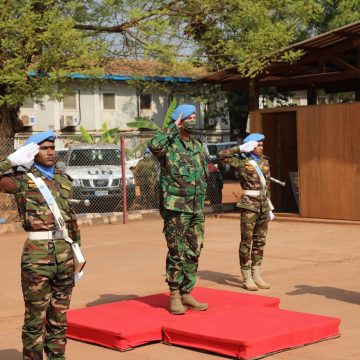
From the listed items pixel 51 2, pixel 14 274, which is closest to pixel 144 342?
pixel 14 274

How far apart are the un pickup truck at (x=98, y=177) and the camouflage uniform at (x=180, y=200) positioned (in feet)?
39.3

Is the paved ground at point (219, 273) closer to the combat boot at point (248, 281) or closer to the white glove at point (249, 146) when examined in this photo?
the combat boot at point (248, 281)

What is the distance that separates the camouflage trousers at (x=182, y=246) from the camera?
26.7 ft

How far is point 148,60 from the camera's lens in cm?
2061

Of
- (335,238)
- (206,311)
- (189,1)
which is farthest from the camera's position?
(189,1)

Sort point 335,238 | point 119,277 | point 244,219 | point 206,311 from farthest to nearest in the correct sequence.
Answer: point 335,238 < point 119,277 < point 244,219 < point 206,311

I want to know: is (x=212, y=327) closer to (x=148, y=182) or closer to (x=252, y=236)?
(x=252, y=236)

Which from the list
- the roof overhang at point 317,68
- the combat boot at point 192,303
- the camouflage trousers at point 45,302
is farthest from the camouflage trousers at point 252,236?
the roof overhang at point 317,68

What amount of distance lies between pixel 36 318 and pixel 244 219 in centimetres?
452

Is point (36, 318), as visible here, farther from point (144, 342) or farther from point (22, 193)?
point (144, 342)

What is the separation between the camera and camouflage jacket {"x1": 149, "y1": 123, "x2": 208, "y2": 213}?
808cm

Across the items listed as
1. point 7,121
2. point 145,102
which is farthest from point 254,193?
point 145,102

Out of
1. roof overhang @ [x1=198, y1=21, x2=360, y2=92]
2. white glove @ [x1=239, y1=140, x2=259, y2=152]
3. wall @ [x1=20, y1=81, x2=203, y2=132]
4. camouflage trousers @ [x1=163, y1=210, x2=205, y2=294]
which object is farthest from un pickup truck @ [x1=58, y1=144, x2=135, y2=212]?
wall @ [x1=20, y1=81, x2=203, y2=132]

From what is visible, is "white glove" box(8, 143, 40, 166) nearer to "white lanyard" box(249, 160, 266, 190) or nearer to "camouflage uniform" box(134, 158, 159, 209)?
"white lanyard" box(249, 160, 266, 190)
